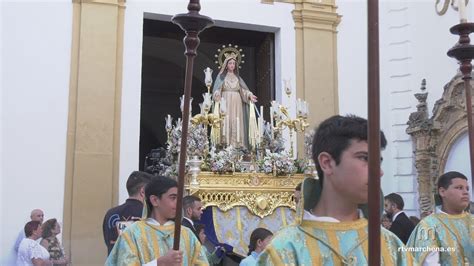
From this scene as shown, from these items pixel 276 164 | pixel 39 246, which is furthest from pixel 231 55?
pixel 39 246

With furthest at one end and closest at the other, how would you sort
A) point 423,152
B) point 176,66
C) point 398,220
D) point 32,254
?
point 176,66 → point 423,152 → point 32,254 → point 398,220

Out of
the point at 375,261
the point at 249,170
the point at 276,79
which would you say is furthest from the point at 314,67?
the point at 375,261

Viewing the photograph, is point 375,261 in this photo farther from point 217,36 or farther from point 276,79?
point 217,36

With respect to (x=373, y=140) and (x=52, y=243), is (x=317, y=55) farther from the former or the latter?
(x=373, y=140)

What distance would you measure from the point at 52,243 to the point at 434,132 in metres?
5.75

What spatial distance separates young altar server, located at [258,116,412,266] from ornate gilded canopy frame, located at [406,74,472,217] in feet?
23.5

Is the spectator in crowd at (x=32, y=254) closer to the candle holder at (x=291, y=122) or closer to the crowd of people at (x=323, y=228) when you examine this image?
the crowd of people at (x=323, y=228)

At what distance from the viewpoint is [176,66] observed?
14.8 meters

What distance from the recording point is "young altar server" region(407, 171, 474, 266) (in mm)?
3492

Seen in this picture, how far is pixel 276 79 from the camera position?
409 inches

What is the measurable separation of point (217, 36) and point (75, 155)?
4481 mm

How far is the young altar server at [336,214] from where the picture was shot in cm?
194

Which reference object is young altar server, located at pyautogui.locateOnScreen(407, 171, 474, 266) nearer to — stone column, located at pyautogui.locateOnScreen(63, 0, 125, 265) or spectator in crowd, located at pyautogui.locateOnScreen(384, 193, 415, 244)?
spectator in crowd, located at pyautogui.locateOnScreen(384, 193, 415, 244)

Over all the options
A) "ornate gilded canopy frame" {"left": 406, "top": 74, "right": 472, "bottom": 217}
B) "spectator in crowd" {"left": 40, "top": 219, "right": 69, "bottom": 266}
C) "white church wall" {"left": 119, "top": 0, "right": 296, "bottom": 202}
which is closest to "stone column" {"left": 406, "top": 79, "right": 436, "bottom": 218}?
"ornate gilded canopy frame" {"left": 406, "top": 74, "right": 472, "bottom": 217}
